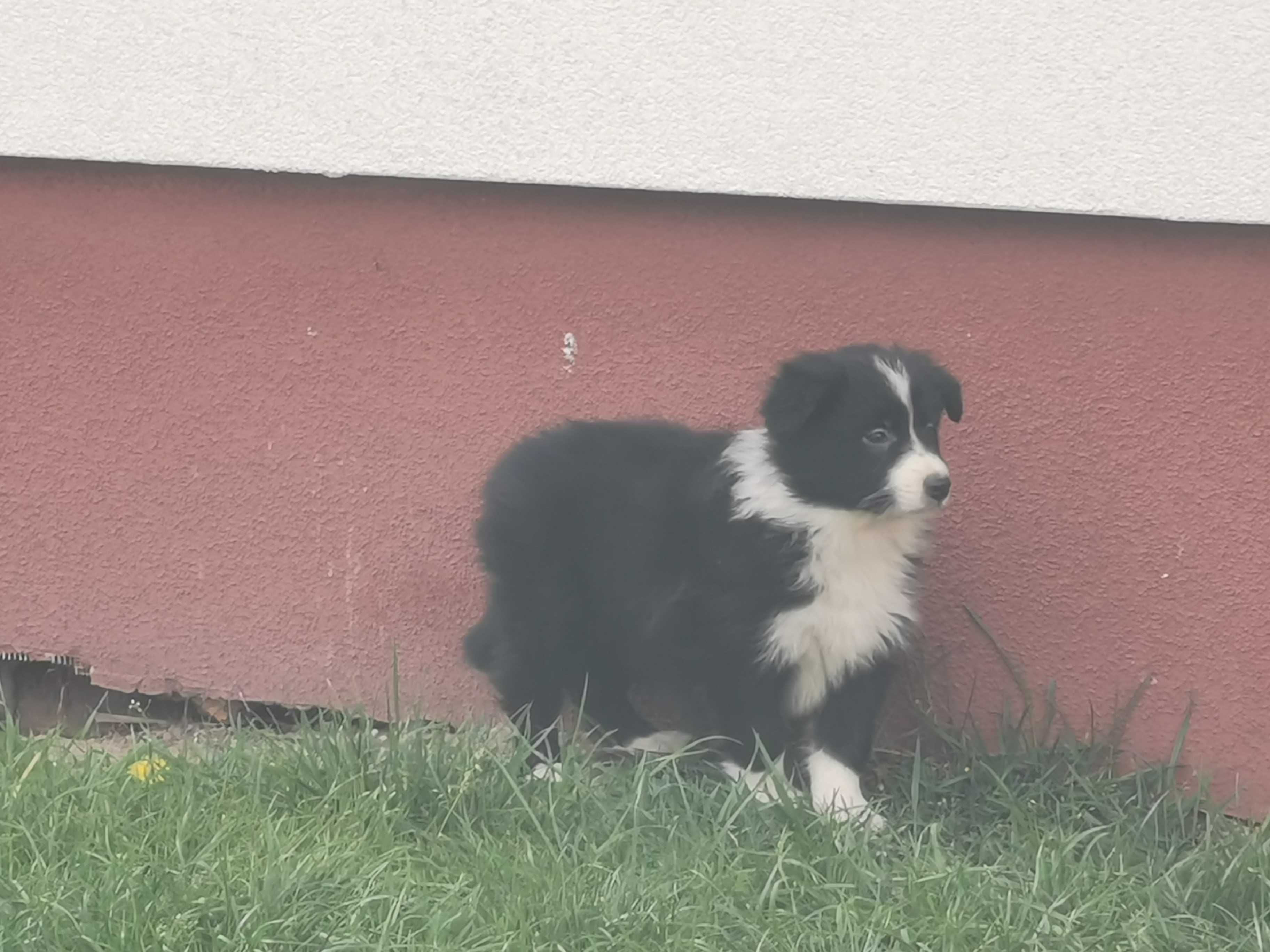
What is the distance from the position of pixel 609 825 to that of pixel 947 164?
1640 mm

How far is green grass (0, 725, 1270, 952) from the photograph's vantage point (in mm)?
2771

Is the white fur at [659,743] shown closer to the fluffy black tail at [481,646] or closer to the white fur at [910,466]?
the fluffy black tail at [481,646]

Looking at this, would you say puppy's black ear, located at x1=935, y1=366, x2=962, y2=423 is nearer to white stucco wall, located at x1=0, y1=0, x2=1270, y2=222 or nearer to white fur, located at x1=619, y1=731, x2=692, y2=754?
white stucco wall, located at x1=0, y1=0, x2=1270, y2=222

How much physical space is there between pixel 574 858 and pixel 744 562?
78 cm

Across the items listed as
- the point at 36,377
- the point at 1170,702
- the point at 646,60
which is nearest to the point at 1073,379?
the point at 1170,702

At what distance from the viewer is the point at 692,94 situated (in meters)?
3.63

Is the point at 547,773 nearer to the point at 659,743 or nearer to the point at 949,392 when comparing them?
the point at 659,743

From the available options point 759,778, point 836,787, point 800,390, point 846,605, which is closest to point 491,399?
point 800,390

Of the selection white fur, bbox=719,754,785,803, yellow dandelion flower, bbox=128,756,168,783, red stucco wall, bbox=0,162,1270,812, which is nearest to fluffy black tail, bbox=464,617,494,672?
red stucco wall, bbox=0,162,1270,812

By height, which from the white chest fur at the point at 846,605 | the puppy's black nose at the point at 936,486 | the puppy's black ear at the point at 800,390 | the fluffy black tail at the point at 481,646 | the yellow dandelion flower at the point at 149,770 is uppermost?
the puppy's black ear at the point at 800,390

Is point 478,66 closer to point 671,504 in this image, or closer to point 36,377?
point 671,504

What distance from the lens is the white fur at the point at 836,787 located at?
335 centimetres

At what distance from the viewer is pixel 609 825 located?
10.4 ft

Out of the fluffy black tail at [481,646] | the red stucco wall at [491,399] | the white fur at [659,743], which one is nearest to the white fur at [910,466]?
the red stucco wall at [491,399]
